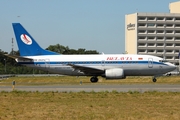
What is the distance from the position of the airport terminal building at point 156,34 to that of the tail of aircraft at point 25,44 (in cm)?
10611

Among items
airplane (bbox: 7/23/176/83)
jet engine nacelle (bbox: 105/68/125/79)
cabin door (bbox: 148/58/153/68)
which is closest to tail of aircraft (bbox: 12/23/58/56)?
airplane (bbox: 7/23/176/83)

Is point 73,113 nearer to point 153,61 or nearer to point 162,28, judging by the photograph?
point 153,61

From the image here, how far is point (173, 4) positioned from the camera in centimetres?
16238

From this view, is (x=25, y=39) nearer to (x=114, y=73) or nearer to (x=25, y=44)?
(x=25, y=44)

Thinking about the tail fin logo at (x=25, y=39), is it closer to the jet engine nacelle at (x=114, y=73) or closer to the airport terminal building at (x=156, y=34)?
the jet engine nacelle at (x=114, y=73)

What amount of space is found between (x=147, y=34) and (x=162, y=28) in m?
5.97

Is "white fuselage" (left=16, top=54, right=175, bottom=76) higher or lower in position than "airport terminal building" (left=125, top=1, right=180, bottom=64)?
lower

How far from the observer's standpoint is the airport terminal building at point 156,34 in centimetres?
15700

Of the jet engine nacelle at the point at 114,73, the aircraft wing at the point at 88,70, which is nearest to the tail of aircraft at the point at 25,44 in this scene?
the aircraft wing at the point at 88,70

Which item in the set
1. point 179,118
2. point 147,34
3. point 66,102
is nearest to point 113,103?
point 66,102

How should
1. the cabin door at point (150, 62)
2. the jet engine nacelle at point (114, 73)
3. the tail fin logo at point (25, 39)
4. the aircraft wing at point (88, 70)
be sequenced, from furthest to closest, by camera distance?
the tail fin logo at point (25, 39)
the aircraft wing at point (88, 70)
the cabin door at point (150, 62)
the jet engine nacelle at point (114, 73)

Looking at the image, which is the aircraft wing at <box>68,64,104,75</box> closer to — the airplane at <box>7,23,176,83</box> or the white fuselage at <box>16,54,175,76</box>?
the airplane at <box>7,23,176,83</box>

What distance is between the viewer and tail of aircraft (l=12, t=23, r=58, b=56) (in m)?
51.8

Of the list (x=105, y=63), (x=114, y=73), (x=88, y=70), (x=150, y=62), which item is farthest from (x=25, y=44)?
(x=150, y=62)
